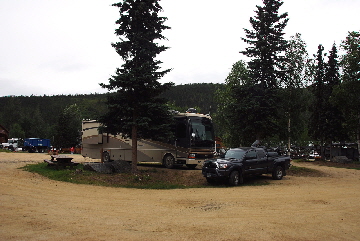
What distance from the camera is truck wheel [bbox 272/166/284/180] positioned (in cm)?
1853

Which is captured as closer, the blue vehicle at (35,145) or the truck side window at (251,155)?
the truck side window at (251,155)

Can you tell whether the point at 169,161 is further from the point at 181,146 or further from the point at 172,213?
the point at 172,213

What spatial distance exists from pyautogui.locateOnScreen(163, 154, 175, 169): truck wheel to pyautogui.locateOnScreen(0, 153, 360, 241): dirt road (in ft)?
20.5

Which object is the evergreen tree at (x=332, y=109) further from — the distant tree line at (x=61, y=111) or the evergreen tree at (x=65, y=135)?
the evergreen tree at (x=65, y=135)

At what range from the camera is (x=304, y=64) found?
28.1 m

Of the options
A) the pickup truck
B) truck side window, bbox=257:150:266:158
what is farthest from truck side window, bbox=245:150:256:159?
truck side window, bbox=257:150:266:158

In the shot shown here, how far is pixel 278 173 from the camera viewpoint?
18734mm

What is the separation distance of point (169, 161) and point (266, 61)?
9783 millimetres

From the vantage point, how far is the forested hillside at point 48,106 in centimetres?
10496

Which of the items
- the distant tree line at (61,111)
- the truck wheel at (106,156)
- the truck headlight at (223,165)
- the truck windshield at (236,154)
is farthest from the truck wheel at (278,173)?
the distant tree line at (61,111)

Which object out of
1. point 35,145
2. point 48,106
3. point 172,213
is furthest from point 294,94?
point 48,106

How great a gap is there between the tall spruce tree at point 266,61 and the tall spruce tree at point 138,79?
8.88 meters

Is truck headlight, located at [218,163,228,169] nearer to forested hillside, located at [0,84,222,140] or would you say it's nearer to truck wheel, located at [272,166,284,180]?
truck wheel, located at [272,166,284,180]

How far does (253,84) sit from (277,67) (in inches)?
88.7
